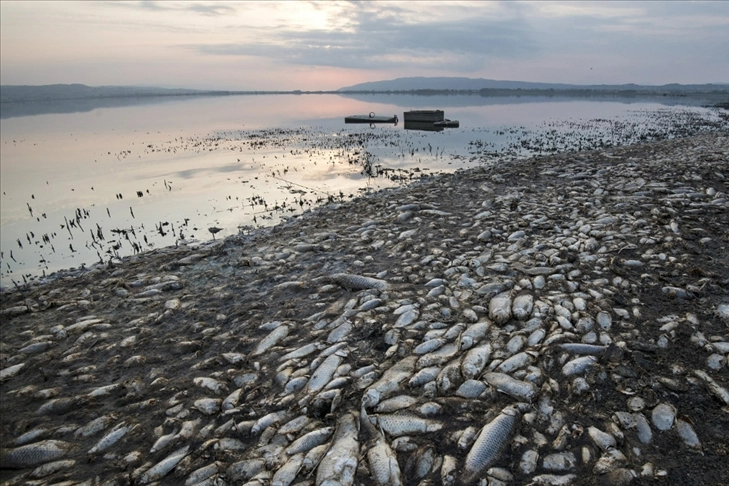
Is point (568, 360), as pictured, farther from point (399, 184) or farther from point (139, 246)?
point (399, 184)

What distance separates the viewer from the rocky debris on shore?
3.70 m

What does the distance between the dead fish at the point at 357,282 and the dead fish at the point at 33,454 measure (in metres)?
4.34

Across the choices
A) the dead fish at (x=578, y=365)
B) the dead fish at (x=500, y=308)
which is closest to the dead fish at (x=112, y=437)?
the dead fish at (x=500, y=308)

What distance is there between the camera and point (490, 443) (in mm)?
3668

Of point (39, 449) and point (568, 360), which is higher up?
point (568, 360)

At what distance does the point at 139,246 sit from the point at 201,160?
15241 mm

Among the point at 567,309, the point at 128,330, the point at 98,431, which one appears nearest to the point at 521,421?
the point at 567,309

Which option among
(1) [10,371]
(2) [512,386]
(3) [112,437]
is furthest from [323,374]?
(1) [10,371]

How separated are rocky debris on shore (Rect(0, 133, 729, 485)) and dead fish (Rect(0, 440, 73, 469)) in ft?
0.07

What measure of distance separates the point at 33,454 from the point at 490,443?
15.7 feet

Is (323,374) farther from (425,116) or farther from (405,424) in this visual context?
(425,116)

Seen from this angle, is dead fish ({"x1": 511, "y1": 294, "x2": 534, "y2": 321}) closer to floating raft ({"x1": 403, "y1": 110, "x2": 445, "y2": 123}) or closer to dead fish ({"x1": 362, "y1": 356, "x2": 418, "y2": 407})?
dead fish ({"x1": 362, "y1": 356, "x2": 418, "y2": 407})

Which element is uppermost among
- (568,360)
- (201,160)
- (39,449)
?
(201,160)

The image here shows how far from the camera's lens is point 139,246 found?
1228cm
